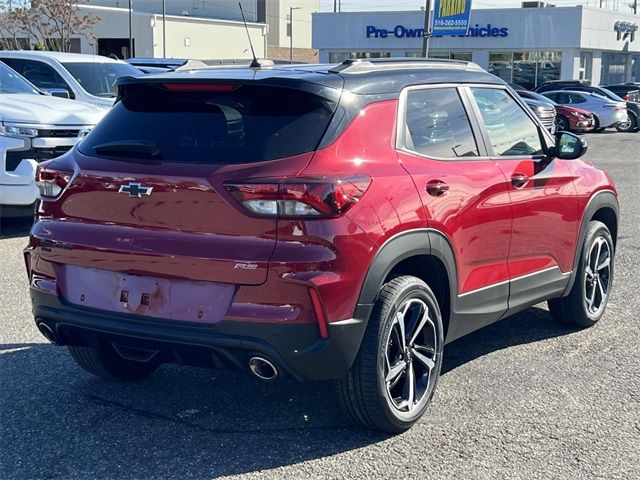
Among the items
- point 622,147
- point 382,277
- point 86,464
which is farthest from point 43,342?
point 622,147

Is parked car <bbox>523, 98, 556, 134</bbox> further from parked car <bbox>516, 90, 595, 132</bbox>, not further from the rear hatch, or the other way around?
the rear hatch

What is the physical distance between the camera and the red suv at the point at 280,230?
3.74 m

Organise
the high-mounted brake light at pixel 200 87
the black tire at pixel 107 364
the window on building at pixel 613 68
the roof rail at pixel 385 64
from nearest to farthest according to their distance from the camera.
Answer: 1. the high-mounted brake light at pixel 200 87
2. the roof rail at pixel 385 64
3. the black tire at pixel 107 364
4. the window on building at pixel 613 68

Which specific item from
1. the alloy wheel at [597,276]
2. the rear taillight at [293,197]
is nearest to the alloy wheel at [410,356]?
the rear taillight at [293,197]

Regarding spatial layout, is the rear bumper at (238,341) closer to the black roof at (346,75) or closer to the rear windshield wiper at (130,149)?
the rear windshield wiper at (130,149)

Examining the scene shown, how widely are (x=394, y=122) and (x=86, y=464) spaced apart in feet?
7.01

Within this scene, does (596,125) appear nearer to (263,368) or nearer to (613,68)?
(613,68)

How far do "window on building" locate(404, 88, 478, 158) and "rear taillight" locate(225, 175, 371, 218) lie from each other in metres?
0.75

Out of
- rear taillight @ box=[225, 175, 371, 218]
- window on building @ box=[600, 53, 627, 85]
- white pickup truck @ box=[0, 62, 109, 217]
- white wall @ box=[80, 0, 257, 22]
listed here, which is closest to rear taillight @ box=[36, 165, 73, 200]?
rear taillight @ box=[225, 175, 371, 218]

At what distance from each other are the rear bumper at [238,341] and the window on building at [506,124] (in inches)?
71.2

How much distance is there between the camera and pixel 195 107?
13.6 ft

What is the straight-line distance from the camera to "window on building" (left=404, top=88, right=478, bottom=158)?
4.50m

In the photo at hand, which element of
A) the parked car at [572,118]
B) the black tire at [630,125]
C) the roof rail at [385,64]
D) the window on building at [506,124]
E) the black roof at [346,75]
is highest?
the roof rail at [385,64]

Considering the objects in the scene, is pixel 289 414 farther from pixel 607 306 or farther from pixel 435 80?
pixel 607 306
